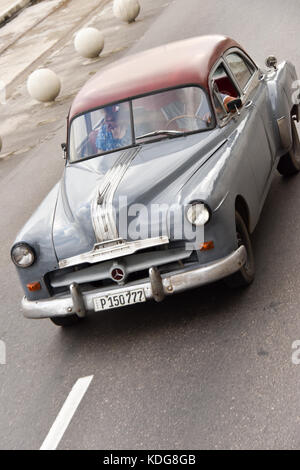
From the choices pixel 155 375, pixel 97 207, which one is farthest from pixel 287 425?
pixel 97 207

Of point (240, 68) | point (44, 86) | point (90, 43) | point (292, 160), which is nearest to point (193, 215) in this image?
point (240, 68)

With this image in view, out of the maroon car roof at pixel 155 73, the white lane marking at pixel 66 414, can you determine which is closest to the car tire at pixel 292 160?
the maroon car roof at pixel 155 73

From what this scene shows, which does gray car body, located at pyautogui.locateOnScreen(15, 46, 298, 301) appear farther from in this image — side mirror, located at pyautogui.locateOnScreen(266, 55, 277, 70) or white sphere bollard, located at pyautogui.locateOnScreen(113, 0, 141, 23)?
white sphere bollard, located at pyautogui.locateOnScreen(113, 0, 141, 23)

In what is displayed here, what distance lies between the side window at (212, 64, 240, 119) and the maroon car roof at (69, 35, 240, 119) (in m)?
0.13

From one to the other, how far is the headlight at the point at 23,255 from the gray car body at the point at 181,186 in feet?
0.14

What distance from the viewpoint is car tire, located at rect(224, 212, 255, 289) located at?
7043mm

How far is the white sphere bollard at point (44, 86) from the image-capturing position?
19.0m

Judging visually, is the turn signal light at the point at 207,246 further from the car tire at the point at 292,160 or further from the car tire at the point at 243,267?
the car tire at the point at 292,160

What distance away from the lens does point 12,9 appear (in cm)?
3462

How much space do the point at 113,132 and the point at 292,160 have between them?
8.01 ft

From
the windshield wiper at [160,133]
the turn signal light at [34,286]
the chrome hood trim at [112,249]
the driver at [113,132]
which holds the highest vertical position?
the driver at [113,132]

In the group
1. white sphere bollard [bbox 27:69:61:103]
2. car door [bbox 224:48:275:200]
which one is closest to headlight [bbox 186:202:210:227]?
car door [bbox 224:48:275:200]

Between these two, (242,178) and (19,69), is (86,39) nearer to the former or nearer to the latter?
(19,69)
